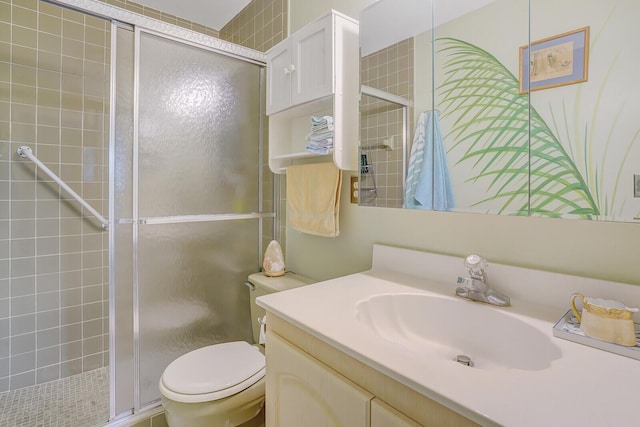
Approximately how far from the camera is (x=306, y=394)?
0.79 meters

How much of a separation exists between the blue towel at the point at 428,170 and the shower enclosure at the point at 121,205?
97 cm

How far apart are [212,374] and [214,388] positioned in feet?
0.31

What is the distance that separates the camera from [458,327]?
Answer: 91 centimetres

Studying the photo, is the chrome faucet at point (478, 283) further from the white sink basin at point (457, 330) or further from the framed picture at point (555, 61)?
the framed picture at point (555, 61)

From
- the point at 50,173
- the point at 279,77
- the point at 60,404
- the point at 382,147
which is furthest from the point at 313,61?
the point at 60,404

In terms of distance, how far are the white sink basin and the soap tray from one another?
36 millimetres

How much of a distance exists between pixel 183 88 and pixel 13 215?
1.29 metres

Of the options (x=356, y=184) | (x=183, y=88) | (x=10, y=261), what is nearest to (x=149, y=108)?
(x=183, y=88)

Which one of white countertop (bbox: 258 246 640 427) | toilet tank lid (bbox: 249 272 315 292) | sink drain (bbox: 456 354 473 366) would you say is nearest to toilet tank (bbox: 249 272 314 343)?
toilet tank lid (bbox: 249 272 315 292)

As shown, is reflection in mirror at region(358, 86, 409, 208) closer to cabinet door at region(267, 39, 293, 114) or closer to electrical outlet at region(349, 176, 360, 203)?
electrical outlet at region(349, 176, 360, 203)

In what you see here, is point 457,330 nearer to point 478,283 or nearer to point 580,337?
point 478,283

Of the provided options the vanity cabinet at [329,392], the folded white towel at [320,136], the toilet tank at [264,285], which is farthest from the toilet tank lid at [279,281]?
the folded white towel at [320,136]

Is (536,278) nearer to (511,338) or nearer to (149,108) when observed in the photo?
(511,338)

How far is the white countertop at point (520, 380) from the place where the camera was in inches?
17.9
